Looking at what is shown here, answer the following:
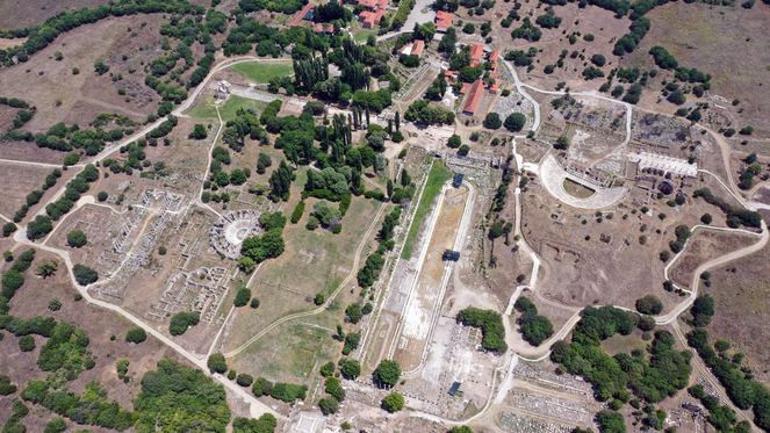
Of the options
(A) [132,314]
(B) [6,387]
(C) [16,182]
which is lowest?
(B) [6,387]

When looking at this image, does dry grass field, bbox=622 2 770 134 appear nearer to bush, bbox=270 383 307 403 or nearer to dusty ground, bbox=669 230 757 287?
dusty ground, bbox=669 230 757 287

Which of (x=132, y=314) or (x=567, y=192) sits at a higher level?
(x=567, y=192)

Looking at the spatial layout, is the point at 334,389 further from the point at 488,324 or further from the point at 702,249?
the point at 702,249

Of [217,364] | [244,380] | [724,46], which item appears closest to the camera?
[244,380]

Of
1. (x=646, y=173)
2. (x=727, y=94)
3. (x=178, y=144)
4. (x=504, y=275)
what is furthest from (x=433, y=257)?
(x=727, y=94)

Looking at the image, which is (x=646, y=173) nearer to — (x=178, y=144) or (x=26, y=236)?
(x=178, y=144)

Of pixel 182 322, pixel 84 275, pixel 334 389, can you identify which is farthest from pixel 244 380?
pixel 84 275

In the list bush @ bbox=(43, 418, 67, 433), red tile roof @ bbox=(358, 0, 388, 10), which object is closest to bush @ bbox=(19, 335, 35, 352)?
bush @ bbox=(43, 418, 67, 433)

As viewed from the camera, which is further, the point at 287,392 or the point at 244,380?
the point at 244,380
